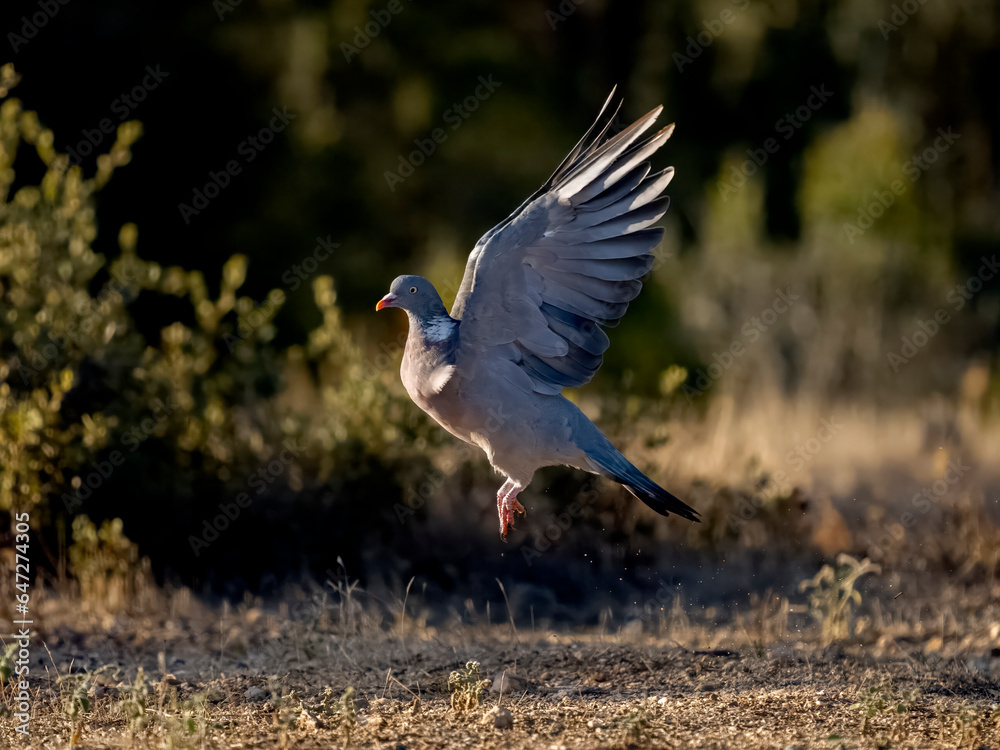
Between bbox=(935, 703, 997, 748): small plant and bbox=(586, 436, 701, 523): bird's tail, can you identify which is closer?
bbox=(935, 703, 997, 748): small plant

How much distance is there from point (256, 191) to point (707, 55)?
231 inches

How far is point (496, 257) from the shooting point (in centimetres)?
385

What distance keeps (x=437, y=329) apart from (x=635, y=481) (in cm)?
94

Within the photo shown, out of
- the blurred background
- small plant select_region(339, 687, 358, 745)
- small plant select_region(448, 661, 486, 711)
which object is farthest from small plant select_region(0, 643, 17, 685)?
small plant select_region(448, 661, 486, 711)

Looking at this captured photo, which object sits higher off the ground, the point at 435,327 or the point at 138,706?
the point at 435,327

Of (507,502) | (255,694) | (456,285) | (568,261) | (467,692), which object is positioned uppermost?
(456,285)

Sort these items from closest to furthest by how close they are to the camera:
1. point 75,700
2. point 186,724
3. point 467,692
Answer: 1. point 186,724
2. point 75,700
3. point 467,692

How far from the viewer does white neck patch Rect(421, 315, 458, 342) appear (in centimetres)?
395

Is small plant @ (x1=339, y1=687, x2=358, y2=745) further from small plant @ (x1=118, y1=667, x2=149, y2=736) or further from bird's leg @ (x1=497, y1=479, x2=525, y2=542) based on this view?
bird's leg @ (x1=497, y1=479, x2=525, y2=542)

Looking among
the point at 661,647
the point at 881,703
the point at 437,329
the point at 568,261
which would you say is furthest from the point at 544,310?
the point at 881,703

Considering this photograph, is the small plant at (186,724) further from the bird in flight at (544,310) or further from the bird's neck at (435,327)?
the bird's neck at (435,327)

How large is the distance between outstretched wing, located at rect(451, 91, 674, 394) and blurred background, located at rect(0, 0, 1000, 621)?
2167 mm

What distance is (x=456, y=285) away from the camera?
22.3 ft

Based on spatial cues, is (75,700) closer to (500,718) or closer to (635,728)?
(500,718)
